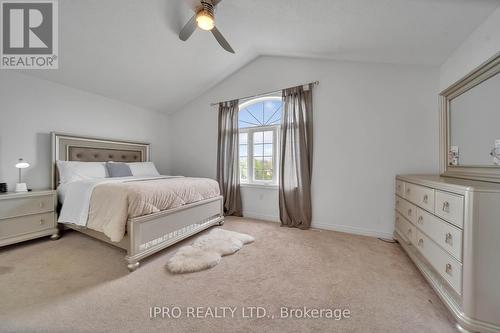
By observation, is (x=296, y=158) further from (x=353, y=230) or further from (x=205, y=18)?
(x=205, y=18)

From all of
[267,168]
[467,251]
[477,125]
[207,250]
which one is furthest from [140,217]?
[477,125]

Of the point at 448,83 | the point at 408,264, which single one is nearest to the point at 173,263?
the point at 408,264

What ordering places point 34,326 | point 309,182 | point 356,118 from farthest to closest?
point 309,182
point 356,118
point 34,326

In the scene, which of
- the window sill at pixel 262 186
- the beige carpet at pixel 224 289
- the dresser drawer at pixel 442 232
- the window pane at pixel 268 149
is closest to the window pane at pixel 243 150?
the window pane at pixel 268 149

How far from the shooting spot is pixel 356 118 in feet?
9.05

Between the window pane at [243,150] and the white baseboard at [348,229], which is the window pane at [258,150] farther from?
the white baseboard at [348,229]

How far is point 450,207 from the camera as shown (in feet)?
4.43

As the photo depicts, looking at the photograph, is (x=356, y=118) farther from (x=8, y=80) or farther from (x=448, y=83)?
(x=8, y=80)

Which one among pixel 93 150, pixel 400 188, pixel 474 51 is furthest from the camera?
pixel 93 150

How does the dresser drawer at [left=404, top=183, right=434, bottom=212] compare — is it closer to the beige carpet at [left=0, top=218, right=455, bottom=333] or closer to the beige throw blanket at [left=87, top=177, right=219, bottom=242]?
the beige carpet at [left=0, top=218, right=455, bottom=333]

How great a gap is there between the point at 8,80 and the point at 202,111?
2.69 meters

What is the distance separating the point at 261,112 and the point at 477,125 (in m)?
2.72

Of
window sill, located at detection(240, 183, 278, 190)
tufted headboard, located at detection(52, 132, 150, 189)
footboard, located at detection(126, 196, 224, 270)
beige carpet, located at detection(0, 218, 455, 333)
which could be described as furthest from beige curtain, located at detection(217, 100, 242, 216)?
tufted headboard, located at detection(52, 132, 150, 189)

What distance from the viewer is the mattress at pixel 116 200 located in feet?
6.01
